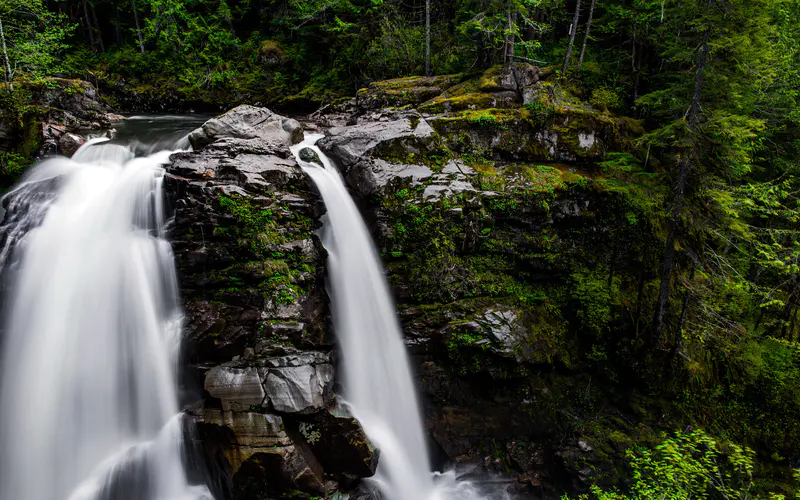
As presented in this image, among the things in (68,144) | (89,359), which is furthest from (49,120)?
(89,359)

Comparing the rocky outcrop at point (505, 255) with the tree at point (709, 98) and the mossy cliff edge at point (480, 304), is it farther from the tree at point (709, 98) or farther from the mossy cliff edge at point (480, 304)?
the tree at point (709, 98)

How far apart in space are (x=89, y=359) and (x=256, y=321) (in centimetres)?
294

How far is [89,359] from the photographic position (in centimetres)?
683

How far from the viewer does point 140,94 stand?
Answer: 18984 mm

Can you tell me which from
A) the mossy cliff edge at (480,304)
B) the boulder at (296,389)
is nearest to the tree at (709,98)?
the mossy cliff edge at (480,304)

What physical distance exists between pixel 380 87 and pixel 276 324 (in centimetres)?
1027

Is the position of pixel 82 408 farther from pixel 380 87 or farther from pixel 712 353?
pixel 712 353

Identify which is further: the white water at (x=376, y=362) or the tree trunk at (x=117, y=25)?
the tree trunk at (x=117, y=25)

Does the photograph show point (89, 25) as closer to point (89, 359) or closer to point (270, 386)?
point (89, 359)

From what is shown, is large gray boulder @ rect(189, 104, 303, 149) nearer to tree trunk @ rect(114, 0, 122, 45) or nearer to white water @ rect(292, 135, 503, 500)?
white water @ rect(292, 135, 503, 500)

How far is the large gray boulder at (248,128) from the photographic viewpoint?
10.2 m

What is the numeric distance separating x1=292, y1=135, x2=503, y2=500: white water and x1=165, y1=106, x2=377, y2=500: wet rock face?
0.65 m

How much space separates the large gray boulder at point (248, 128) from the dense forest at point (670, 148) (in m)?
5.06

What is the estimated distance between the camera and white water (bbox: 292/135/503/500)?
8.12 metres
